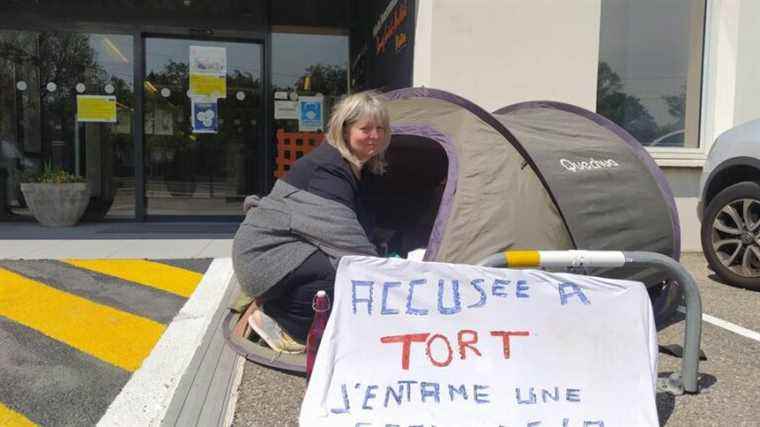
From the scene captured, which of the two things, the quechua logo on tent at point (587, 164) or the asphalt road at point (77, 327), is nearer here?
the asphalt road at point (77, 327)

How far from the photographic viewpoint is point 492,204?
320 centimetres

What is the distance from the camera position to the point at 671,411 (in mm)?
2785

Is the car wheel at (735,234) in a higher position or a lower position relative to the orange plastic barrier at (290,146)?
lower

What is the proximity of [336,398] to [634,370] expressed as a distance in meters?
1.18

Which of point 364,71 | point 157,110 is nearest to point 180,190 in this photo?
point 157,110

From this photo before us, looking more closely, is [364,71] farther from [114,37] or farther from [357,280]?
[357,280]

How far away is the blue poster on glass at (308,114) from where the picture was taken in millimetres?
8703

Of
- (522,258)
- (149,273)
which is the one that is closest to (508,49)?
(149,273)

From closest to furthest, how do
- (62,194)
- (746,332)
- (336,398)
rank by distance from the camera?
(336,398), (746,332), (62,194)

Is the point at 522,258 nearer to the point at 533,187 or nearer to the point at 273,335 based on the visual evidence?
the point at 533,187

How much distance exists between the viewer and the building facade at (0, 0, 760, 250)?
6.98m

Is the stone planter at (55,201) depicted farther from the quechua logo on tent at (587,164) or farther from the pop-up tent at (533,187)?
the quechua logo on tent at (587,164)

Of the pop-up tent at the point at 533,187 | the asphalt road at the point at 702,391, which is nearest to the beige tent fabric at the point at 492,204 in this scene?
the pop-up tent at the point at 533,187

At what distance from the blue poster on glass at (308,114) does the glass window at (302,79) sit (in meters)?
0.01
